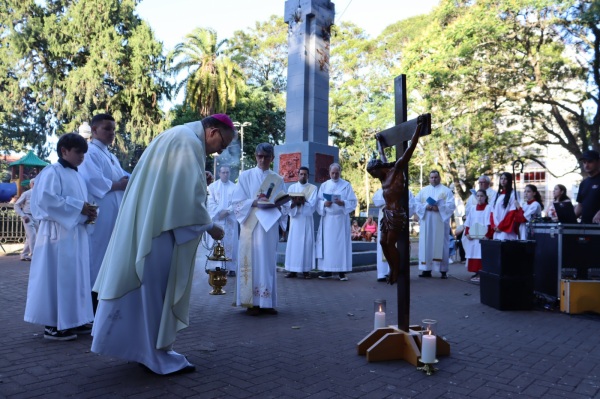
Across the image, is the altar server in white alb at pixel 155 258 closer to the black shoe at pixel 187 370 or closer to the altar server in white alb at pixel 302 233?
the black shoe at pixel 187 370

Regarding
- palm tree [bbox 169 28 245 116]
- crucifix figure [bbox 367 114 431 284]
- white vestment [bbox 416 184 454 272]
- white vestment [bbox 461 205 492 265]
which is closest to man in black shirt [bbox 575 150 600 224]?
white vestment [bbox 461 205 492 265]

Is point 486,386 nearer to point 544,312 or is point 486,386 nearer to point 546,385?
point 546,385

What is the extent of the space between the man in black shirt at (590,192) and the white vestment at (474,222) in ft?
9.59

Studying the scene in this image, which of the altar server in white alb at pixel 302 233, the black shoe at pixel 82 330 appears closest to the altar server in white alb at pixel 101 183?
the black shoe at pixel 82 330

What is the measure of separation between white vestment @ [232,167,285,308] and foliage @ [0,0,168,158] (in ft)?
98.5

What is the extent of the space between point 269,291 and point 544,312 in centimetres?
393

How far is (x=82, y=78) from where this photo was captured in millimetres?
33031

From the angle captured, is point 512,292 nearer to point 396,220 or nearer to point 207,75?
point 396,220

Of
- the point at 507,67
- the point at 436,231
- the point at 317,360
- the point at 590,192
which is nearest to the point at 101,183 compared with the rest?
the point at 317,360

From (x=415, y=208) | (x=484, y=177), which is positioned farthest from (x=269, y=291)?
(x=484, y=177)

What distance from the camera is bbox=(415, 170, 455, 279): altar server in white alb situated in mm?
11172

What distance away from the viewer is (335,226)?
10.9 meters

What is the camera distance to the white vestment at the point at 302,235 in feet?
35.4

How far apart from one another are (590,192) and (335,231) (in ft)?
16.2
